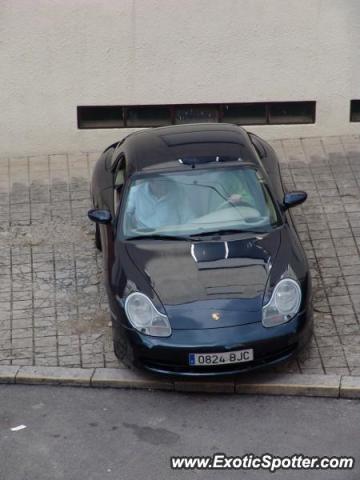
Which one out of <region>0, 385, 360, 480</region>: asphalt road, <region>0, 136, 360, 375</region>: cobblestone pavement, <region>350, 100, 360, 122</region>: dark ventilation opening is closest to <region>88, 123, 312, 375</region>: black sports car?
<region>0, 385, 360, 480</region>: asphalt road

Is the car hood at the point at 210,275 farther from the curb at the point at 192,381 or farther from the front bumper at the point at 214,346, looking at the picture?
the curb at the point at 192,381

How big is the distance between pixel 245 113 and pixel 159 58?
50.1 inches

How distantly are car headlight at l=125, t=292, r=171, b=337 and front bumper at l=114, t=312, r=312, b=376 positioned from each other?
0.18 feet

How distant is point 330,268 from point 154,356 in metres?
2.74

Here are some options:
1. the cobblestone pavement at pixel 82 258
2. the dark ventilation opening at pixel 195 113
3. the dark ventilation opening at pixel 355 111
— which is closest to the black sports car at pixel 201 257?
the cobblestone pavement at pixel 82 258

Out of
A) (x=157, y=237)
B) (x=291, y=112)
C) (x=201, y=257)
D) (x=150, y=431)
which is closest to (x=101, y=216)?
(x=157, y=237)

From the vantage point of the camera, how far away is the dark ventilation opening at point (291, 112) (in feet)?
44.9

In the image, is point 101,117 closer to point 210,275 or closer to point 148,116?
point 148,116

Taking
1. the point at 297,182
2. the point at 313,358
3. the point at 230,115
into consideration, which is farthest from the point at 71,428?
the point at 230,115

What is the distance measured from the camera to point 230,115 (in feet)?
45.0

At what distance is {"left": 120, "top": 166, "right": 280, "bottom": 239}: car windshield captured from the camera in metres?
9.74

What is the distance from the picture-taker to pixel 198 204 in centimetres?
991

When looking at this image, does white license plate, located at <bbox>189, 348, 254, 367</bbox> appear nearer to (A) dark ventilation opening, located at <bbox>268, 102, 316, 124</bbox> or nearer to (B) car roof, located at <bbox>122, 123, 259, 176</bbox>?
(B) car roof, located at <bbox>122, 123, 259, 176</bbox>

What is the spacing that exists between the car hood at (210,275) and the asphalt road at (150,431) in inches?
27.2
